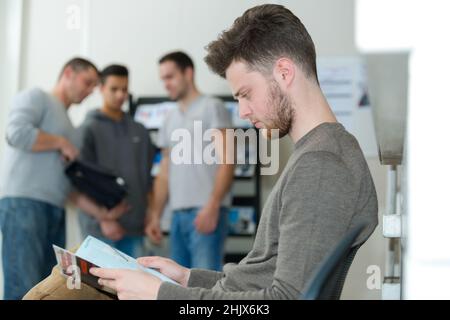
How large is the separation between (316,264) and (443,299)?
34 centimetres

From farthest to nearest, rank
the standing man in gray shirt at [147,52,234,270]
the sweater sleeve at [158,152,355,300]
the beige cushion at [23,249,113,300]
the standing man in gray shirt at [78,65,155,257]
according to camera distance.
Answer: the standing man in gray shirt at [78,65,155,257]
the standing man in gray shirt at [147,52,234,270]
the beige cushion at [23,249,113,300]
the sweater sleeve at [158,152,355,300]

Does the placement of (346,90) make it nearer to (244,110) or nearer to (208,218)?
(208,218)

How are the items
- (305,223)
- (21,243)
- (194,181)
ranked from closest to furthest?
(305,223), (21,243), (194,181)

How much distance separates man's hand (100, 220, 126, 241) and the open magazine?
2.26 m

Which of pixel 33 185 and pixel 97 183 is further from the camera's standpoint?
pixel 97 183

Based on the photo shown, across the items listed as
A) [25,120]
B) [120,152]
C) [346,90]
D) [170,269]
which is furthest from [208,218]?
[170,269]

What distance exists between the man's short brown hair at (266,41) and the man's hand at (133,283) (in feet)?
1.38

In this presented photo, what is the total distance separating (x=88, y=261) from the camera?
49.9 inches

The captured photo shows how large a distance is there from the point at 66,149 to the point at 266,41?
2.21 meters

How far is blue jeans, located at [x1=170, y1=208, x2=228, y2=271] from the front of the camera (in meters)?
3.32

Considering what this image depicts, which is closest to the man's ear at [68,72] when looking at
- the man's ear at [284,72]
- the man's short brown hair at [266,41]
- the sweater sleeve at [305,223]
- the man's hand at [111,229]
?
the man's hand at [111,229]

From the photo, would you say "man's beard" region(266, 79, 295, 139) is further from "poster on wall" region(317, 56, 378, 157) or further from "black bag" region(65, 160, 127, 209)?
"poster on wall" region(317, 56, 378, 157)

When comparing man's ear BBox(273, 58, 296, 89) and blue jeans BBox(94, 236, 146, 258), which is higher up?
man's ear BBox(273, 58, 296, 89)

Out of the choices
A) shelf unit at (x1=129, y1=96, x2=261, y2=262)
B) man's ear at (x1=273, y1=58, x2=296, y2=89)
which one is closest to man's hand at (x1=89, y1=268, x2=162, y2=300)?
man's ear at (x1=273, y1=58, x2=296, y2=89)
